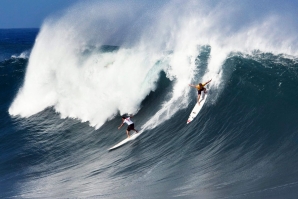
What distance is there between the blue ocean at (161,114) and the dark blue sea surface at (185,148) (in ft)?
Answer: 0.13

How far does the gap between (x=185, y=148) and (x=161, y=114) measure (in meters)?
3.16

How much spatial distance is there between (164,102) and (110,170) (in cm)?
461

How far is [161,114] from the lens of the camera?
1461 cm

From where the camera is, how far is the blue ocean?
31.2 ft

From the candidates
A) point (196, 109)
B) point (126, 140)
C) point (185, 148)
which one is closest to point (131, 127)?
point (126, 140)

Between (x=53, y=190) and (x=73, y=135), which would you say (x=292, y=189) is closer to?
(x=53, y=190)

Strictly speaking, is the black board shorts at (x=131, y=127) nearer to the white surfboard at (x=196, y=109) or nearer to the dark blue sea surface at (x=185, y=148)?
the dark blue sea surface at (x=185, y=148)

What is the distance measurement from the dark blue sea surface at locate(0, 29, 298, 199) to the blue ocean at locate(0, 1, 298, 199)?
4 centimetres

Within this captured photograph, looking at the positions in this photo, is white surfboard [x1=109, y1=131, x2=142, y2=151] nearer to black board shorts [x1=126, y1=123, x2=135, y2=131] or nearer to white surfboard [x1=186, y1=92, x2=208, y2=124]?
black board shorts [x1=126, y1=123, x2=135, y2=131]

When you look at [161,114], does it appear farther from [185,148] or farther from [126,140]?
[185,148]

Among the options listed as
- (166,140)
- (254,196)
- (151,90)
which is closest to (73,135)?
(151,90)

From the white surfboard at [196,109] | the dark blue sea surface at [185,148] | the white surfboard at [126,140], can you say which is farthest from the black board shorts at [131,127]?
the white surfboard at [196,109]

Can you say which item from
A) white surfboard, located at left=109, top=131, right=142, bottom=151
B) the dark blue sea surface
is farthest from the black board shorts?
the dark blue sea surface

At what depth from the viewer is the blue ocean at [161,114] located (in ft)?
31.2
